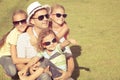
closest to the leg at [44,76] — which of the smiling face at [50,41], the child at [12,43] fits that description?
the smiling face at [50,41]

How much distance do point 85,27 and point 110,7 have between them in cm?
211

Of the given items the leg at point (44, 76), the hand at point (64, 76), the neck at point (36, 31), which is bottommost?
the hand at point (64, 76)

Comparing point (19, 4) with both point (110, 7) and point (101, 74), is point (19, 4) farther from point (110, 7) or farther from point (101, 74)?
point (101, 74)

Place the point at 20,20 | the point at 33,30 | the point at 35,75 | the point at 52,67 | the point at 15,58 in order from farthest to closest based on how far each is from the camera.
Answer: the point at 20,20
the point at 15,58
the point at 33,30
the point at 52,67
the point at 35,75

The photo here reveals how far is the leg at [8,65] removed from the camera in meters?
5.41

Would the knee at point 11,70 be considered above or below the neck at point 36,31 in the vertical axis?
below

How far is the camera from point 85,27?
8484mm

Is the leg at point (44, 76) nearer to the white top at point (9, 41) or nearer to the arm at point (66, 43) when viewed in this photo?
the arm at point (66, 43)

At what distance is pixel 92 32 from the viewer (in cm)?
811

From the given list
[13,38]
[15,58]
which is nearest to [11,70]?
[15,58]

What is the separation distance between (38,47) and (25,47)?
17.9 inches

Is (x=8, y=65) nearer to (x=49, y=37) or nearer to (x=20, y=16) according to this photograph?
(x=20, y=16)

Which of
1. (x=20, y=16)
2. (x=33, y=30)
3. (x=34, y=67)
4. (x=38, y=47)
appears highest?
(x=20, y=16)

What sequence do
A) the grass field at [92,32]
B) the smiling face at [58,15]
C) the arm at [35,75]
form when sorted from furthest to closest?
the grass field at [92,32] → the smiling face at [58,15] → the arm at [35,75]
